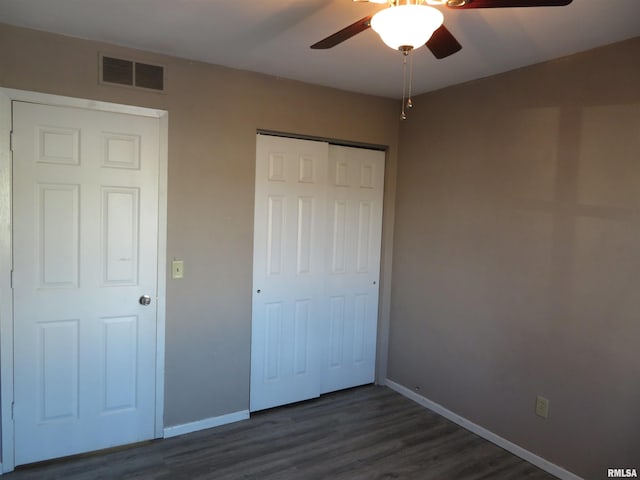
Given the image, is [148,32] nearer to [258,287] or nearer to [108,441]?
[258,287]

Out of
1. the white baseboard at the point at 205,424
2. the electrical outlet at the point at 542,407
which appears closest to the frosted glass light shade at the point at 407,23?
the electrical outlet at the point at 542,407

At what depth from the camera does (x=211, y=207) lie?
2961 millimetres

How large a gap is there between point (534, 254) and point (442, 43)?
5.30 ft

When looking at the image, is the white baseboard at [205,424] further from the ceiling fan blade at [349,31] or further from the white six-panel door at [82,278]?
the ceiling fan blade at [349,31]

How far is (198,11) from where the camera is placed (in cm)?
211

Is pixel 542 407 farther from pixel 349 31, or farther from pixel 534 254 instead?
pixel 349 31

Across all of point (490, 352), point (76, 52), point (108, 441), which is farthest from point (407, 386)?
point (76, 52)

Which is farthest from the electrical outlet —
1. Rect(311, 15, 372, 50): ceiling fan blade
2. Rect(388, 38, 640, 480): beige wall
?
Rect(311, 15, 372, 50): ceiling fan blade

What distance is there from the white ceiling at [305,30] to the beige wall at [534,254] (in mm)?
282

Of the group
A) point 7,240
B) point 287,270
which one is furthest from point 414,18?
point 7,240

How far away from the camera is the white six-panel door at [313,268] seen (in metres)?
3.25

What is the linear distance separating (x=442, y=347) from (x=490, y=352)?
43cm

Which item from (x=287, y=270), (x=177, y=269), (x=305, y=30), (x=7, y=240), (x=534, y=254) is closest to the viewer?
(x=305, y=30)

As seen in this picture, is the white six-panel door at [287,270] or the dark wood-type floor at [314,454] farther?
the white six-panel door at [287,270]
